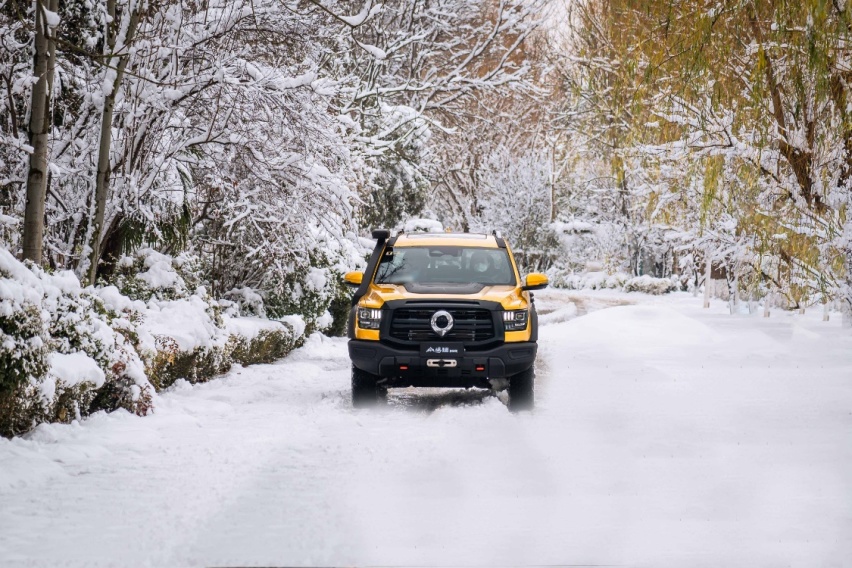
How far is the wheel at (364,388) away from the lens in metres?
10.9

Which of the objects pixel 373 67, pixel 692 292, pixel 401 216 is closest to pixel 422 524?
pixel 373 67

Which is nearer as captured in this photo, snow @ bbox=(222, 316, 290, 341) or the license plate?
the license plate

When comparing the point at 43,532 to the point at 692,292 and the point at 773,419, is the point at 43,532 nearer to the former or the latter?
the point at 773,419

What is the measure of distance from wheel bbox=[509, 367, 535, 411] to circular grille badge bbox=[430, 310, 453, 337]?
38.2 inches

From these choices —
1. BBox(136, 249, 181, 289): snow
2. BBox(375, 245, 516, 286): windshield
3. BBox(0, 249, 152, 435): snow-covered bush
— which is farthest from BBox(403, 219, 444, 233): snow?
BBox(0, 249, 152, 435): snow-covered bush

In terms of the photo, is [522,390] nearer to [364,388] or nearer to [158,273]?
[364,388]

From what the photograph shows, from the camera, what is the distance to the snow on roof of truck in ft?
39.4

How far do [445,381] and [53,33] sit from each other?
213 inches

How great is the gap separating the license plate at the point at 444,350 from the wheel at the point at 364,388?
0.77 metres

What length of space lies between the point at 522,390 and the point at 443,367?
101 centimetres

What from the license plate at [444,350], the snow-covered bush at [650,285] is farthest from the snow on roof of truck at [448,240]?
the snow-covered bush at [650,285]

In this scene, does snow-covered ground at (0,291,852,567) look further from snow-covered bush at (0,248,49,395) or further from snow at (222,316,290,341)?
snow at (222,316,290,341)

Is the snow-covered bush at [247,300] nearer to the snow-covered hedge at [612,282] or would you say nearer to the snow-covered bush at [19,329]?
the snow-covered bush at [19,329]

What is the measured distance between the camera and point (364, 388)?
10891mm
